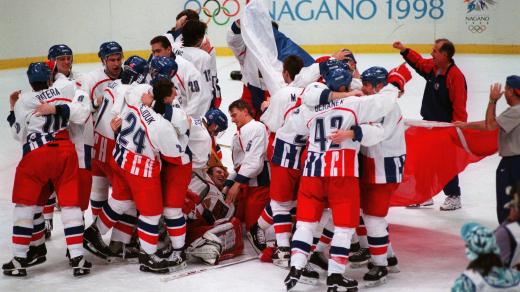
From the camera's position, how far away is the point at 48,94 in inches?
230

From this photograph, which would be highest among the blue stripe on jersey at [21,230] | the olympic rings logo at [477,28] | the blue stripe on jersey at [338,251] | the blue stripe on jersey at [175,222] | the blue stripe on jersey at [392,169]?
the olympic rings logo at [477,28]

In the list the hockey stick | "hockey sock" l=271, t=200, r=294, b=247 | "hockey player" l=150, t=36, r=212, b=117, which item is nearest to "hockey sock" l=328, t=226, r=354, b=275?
"hockey sock" l=271, t=200, r=294, b=247

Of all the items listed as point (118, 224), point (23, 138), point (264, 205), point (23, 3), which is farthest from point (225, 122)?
point (23, 3)

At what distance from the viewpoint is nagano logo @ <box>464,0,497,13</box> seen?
16.3 m

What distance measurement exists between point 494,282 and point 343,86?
198 cm

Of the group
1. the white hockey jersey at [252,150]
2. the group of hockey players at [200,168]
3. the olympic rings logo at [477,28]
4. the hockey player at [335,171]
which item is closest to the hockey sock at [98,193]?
the group of hockey players at [200,168]

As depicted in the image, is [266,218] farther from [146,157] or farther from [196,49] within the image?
[196,49]

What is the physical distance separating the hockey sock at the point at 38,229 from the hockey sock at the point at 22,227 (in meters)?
0.17

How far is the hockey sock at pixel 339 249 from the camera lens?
17.6 ft

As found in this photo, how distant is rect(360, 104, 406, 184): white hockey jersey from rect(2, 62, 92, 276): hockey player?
1899 mm

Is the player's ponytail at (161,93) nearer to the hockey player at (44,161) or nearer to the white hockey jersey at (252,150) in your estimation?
the hockey player at (44,161)

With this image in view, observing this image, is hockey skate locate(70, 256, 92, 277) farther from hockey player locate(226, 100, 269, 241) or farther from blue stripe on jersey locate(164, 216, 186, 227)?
hockey player locate(226, 100, 269, 241)

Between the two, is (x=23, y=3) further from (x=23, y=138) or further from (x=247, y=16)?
(x=23, y=138)

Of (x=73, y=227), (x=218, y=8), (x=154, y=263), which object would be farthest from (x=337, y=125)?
(x=218, y=8)
